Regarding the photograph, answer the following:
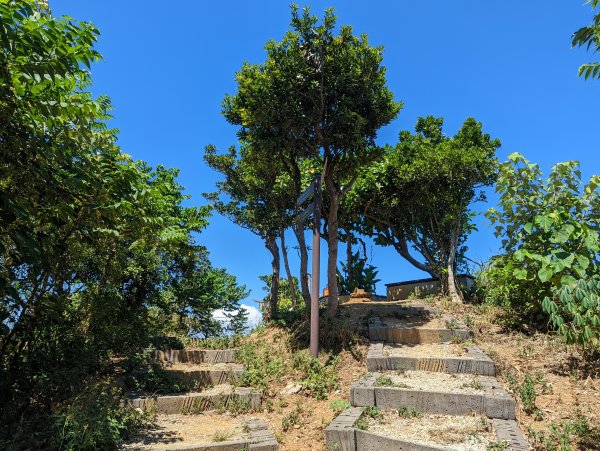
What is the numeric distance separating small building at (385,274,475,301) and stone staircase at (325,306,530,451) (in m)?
5.89

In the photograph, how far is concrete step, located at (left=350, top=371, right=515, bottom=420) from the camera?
184 inches

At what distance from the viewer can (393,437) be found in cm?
424

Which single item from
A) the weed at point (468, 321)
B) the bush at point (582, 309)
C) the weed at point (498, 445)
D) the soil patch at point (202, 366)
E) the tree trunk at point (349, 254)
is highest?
the tree trunk at point (349, 254)

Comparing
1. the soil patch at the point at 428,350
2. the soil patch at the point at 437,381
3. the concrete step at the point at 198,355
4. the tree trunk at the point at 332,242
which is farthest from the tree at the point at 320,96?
the soil patch at the point at 437,381

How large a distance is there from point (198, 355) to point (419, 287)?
827 centimetres

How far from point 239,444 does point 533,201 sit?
5.89 metres

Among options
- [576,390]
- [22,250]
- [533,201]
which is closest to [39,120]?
[22,250]

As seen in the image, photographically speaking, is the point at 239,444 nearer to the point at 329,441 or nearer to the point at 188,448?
the point at 188,448

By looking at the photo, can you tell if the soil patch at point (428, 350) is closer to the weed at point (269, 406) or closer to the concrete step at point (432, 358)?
the concrete step at point (432, 358)

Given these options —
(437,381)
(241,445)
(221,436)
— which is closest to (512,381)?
(437,381)

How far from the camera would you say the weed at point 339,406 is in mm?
5330

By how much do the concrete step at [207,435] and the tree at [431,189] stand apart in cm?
739

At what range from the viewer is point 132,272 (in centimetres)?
895

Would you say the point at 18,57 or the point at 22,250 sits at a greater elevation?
the point at 18,57
